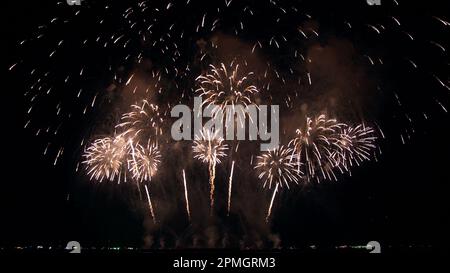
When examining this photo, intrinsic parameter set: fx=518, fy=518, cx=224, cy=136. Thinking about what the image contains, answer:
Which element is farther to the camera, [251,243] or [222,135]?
[251,243]

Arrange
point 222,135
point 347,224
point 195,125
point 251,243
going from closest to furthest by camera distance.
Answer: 1. point 222,135
2. point 195,125
3. point 251,243
4. point 347,224

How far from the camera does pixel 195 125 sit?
25.2 m
